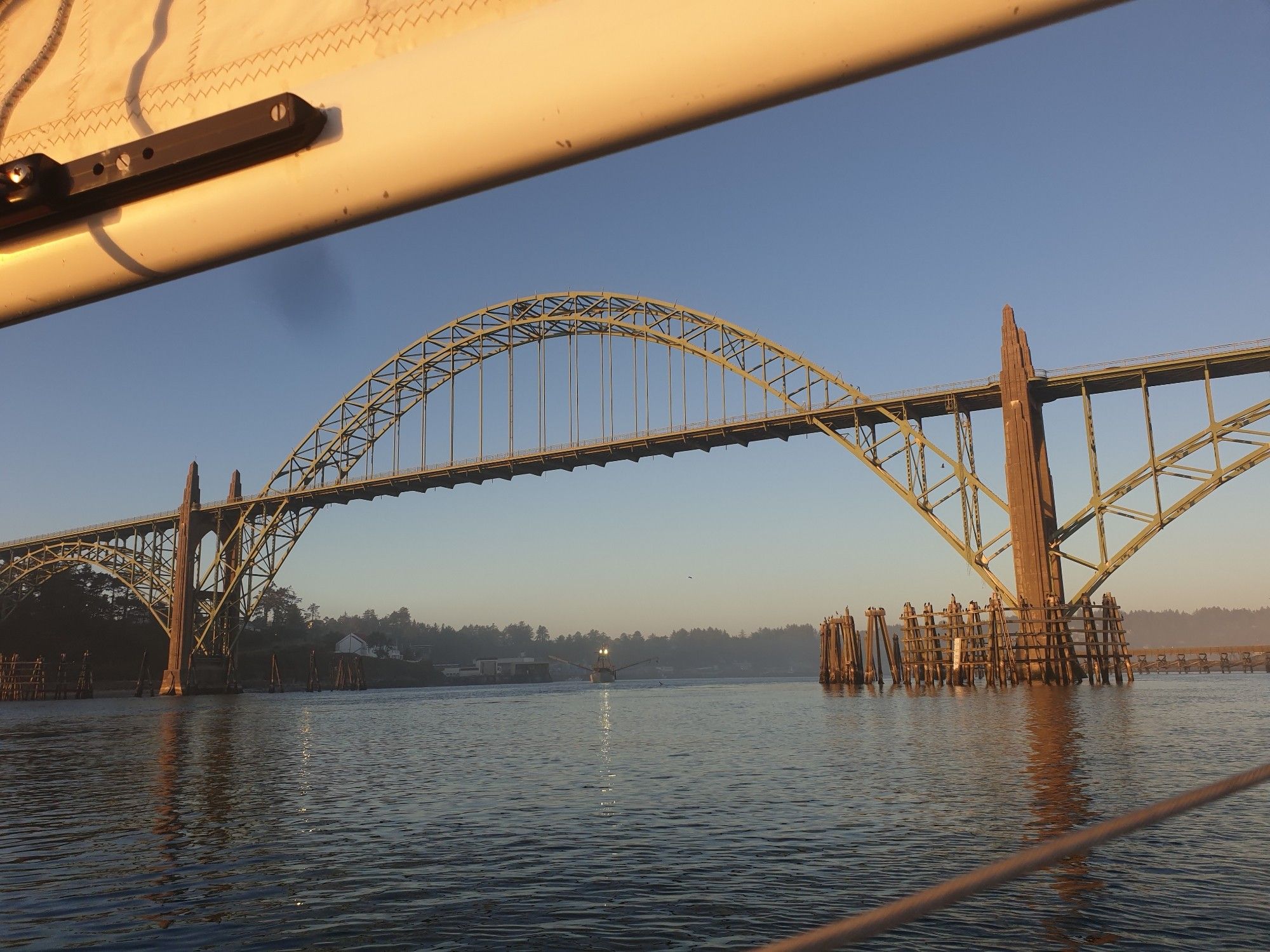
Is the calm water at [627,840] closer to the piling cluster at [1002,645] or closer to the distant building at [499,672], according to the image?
the piling cluster at [1002,645]

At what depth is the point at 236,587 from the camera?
2549 inches

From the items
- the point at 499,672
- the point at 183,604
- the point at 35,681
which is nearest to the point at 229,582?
the point at 183,604

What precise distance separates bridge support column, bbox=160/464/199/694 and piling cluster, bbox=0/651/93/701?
12.7 metres

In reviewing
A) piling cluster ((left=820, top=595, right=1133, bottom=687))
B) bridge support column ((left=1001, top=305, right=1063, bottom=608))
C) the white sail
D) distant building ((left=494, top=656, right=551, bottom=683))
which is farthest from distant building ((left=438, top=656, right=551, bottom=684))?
the white sail

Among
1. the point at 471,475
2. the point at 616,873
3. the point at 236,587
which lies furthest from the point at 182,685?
the point at 616,873

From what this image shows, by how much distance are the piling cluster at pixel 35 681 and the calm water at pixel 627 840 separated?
5965 cm

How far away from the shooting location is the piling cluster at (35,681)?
7444 cm

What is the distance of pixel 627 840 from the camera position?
1079 cm

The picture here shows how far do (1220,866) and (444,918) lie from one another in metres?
7.01

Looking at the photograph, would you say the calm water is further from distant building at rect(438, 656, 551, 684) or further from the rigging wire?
distant building at rect(438, 656, 551, 684)

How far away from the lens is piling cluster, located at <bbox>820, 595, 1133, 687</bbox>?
34.7 metres

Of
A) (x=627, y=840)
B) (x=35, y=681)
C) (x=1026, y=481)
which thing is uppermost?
(x=1026, y=481)

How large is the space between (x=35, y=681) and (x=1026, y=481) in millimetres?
75899

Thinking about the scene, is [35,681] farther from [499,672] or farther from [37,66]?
[37,66]
